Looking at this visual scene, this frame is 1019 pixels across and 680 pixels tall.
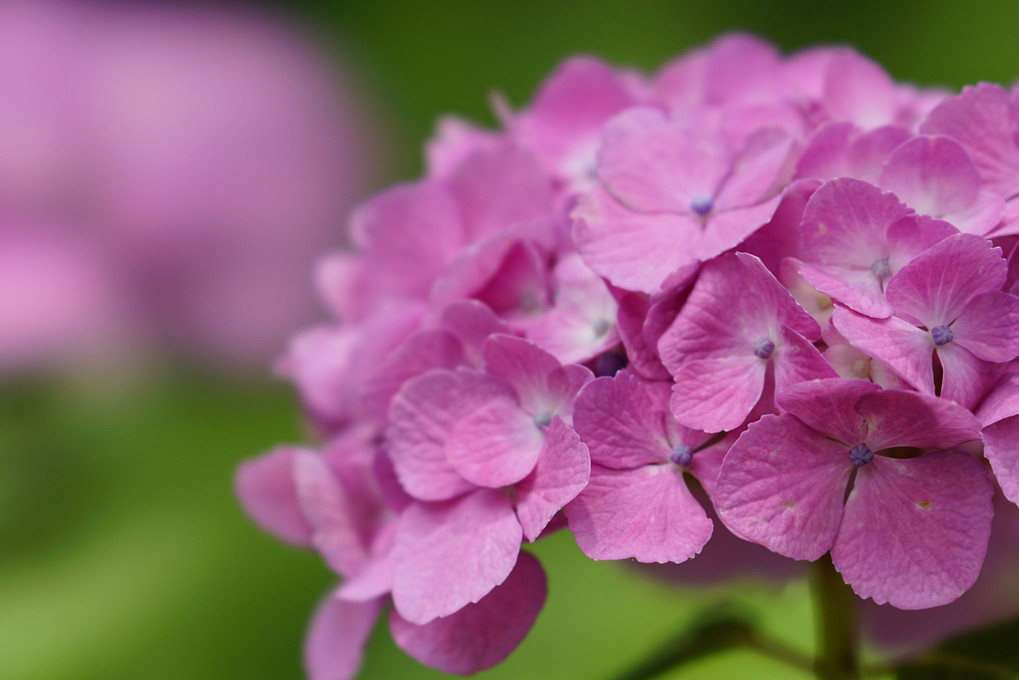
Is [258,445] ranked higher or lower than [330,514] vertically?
lower

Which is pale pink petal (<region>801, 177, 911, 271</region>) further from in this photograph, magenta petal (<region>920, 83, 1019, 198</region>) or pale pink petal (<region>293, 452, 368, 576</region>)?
pale pink petal (<region>293, 452, 368, 576</region>)

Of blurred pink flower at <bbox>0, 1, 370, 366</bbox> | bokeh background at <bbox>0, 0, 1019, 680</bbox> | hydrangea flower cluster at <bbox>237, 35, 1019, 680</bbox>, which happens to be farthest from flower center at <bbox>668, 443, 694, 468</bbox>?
A: blurred pink flower at <bbox>0, 1, 370, 366</bbox>

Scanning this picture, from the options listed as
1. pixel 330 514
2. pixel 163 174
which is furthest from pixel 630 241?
pixel 163 174

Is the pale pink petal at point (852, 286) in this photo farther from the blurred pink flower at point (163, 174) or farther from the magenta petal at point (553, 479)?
the blurred pink flower at point (163, 174)

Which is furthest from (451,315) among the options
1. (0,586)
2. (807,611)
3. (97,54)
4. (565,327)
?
(97,54)

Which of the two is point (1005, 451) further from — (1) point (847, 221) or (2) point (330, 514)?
(2) point (330, 514)

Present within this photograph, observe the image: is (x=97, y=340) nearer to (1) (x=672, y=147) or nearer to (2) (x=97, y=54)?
(2) (x=97, y=54)
